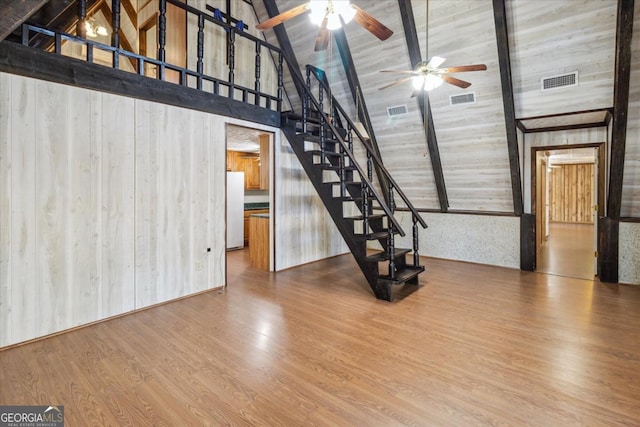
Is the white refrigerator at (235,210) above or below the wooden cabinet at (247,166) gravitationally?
below

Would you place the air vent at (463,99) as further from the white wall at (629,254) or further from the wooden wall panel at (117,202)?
the wooden wall panel at (117,202)

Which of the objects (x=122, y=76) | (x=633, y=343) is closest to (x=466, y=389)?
(x=633, y=343)

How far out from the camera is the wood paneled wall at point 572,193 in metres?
12.2

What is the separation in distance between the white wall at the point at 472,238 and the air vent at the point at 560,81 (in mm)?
2311

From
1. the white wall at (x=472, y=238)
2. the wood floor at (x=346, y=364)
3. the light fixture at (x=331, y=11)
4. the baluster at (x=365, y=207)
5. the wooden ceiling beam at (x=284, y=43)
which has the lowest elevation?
the wood floor at (x=346, y=364)

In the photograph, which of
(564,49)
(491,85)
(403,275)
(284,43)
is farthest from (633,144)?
(284,43)

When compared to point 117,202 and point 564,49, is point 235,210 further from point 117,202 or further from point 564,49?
point 564,49

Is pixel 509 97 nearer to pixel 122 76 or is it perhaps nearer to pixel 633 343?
pixel 633 343

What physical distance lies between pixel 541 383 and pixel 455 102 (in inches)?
150

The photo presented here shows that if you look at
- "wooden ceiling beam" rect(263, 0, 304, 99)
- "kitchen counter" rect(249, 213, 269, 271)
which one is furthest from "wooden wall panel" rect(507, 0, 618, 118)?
"kitchen counter" rect(249, 213, 269, 271)

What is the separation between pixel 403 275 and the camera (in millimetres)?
4238

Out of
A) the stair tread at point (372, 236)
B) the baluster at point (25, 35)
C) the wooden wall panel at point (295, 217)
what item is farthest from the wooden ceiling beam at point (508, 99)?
the baluster at point (25, 35)

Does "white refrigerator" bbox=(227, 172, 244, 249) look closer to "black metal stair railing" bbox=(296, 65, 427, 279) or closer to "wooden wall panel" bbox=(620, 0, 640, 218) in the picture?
"black metal stair railing" bbox=(296, 65, 427, 279)

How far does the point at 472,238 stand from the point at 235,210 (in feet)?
16.2
